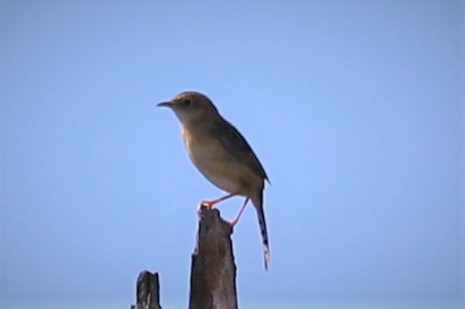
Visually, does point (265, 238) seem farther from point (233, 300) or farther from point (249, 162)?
point (233, 300)

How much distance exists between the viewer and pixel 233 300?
6.18 metres

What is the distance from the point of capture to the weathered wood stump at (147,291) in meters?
5.80

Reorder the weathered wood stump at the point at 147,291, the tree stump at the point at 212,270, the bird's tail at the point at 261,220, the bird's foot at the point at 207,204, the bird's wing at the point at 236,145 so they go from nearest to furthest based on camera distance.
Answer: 1. the weathered wood stump at the point at 147,291
2. the tree stump at the point at 212,270
3. the bird's foot at the point at 207,204
4. the bird's wing at the point at 236,145
5. the bird's tail at the point at 261,220

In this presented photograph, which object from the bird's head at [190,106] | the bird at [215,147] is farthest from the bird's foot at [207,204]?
the bird's head at [190,106]

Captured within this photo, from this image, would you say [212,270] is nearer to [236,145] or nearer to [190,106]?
[236,145]

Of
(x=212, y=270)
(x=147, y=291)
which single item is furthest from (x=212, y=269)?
(x=147, y=291)

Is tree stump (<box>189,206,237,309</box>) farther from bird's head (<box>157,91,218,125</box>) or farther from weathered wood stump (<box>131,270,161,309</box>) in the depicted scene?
bird's head (<box>157,91,218,125</box>)

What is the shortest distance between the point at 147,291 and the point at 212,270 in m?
0.62

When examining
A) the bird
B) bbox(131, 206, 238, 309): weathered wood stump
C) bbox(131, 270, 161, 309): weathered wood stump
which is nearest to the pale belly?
A: the bird

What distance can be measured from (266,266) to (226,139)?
1.32 metres

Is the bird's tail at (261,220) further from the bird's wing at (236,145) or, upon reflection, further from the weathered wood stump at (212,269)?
the weathered wood stump at (212,269)

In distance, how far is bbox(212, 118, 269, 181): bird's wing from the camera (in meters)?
7.81

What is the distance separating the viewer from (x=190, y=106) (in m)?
7.70

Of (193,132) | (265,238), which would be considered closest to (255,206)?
(265,238)
